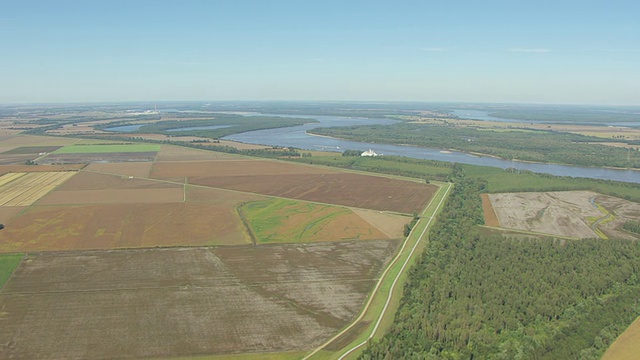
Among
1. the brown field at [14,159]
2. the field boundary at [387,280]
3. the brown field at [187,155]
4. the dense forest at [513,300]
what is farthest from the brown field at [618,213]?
the brown field at [14,159]

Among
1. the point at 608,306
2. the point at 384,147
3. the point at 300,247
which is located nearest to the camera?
the point at 608,306

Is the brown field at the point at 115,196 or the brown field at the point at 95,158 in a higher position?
the brown field at the point at 95,158

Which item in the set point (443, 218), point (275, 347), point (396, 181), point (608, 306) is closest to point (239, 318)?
point (275, 347)

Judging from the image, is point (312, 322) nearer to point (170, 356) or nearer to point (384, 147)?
point (170, 356)

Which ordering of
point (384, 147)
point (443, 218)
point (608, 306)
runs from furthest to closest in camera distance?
point (384, 147) → point (443, 218) → point (608, 306)

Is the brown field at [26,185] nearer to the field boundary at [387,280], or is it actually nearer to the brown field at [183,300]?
the brown field at [183,300]

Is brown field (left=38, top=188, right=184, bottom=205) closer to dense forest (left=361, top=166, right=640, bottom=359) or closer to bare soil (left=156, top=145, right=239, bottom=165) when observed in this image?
bare soil (left=156, top=145, right=239, bottom=165)
